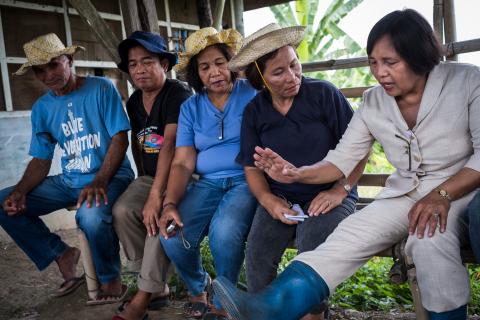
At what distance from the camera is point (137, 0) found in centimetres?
438

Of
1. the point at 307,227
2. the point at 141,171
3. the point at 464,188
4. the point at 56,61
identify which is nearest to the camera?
the point at 464,188

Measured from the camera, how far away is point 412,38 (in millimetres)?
2021

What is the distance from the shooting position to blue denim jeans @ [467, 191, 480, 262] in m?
1.87

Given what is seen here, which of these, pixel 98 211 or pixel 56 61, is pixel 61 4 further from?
pixel 98 211

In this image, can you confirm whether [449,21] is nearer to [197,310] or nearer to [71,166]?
[197,310]

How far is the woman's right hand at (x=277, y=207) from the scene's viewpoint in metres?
2.46

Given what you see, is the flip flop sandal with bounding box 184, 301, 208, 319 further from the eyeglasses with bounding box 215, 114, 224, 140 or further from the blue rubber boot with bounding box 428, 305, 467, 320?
the blue rubber boot with bounding box 428, 305, 467, 320

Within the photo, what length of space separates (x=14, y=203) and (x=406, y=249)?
8.60 feet

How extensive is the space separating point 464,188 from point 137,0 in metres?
3.39

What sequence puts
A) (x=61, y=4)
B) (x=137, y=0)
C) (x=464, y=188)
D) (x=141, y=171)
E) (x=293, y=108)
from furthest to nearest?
1. (x=61, y=4)
2. (x=137, y=0)
3. (x=141, y=171)
4. (x=293, y=108)
5. (x=464, y=188)

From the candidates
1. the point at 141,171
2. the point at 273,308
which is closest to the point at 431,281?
the point at 273,308

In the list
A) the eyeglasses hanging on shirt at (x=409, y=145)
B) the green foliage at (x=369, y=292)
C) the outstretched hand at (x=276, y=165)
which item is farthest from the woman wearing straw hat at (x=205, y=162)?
the eyeglasses hanging on shirt at (x=409, y=145)

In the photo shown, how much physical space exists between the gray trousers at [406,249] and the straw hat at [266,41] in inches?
37.7

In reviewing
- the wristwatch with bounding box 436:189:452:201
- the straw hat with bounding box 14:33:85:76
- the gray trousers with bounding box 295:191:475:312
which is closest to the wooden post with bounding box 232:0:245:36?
the straw hat with bounding box 14:33:85:76
